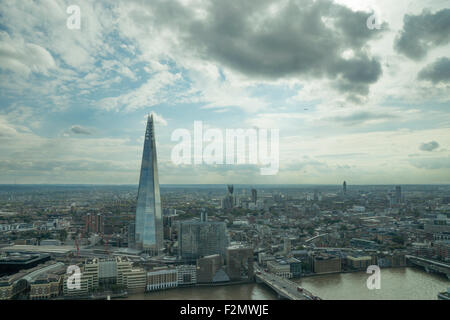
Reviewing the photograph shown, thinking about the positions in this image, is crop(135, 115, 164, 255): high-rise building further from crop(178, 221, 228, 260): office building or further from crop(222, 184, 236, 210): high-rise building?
crop(222, 184, 236, 210): high-rise building

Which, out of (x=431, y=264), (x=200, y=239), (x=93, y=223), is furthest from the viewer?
(x=93, y=223)

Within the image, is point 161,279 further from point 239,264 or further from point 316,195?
point 316,195

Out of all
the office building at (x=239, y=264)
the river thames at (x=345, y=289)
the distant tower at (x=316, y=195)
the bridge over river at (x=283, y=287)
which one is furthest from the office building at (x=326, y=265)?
the distant tower at (x=316, y=195)

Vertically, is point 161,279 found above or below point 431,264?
above

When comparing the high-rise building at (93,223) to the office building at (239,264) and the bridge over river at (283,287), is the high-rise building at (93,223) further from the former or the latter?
the bridge over river at (283,287)

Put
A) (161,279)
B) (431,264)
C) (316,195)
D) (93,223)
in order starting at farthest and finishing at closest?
(316,195) < (93,223) < (431,264) < (161,279)

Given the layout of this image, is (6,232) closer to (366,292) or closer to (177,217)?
(177,217)

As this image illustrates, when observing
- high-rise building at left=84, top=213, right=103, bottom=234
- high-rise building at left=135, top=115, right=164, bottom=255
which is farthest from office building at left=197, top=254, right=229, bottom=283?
high-rise building at left=84, top=213, right=103, bottom=234

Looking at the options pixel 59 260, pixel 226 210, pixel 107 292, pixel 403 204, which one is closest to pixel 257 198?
pixel 226 210

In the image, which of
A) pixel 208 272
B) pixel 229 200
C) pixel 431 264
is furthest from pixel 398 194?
pixel 208 272
